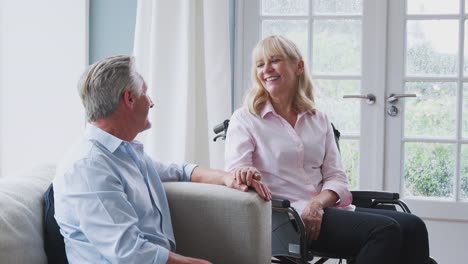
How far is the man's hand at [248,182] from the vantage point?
2.36 metres

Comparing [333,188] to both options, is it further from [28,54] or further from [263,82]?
[28,54]

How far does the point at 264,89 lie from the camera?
2873 millimetres

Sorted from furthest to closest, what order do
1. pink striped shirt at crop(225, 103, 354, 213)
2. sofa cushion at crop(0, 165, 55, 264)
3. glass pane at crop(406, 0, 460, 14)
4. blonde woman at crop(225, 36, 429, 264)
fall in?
glass pane at crop(406, 0, 460, 14), pink striped shirt at crop(225, 103, 354, 213), blonde woman at crop(225, 36, 429, 264), sofa cushion at crop(0, 165, 55, 264)

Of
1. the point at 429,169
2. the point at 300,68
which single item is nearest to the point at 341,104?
the point at 429,169

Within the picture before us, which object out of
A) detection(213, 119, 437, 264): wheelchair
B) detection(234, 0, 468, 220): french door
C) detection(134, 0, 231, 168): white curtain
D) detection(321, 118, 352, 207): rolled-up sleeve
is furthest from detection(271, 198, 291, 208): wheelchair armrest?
detection(234, 0, 468, 220): french door

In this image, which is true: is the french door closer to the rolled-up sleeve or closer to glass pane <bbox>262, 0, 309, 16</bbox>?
glass pane <bbox>262, 0, 309, 16</bbox>

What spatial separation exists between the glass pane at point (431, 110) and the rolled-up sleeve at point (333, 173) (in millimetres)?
989

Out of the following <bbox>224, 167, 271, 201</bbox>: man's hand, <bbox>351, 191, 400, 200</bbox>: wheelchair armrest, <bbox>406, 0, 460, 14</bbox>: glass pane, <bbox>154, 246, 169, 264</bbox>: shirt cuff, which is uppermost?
<bbox>406, 0, 460, 14</bbox>: glass pane

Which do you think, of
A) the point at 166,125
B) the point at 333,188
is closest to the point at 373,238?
the point at 333,188

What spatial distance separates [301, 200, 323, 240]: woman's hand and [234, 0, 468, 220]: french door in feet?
4.19

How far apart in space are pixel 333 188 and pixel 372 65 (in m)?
1.21

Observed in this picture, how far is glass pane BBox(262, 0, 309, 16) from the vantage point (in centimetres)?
387

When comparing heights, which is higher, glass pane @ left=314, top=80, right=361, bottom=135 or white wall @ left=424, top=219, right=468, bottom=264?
glass pane @ left=314, top=80, right=361, bottom=135

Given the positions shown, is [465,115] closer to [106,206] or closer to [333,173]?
[333,173]
